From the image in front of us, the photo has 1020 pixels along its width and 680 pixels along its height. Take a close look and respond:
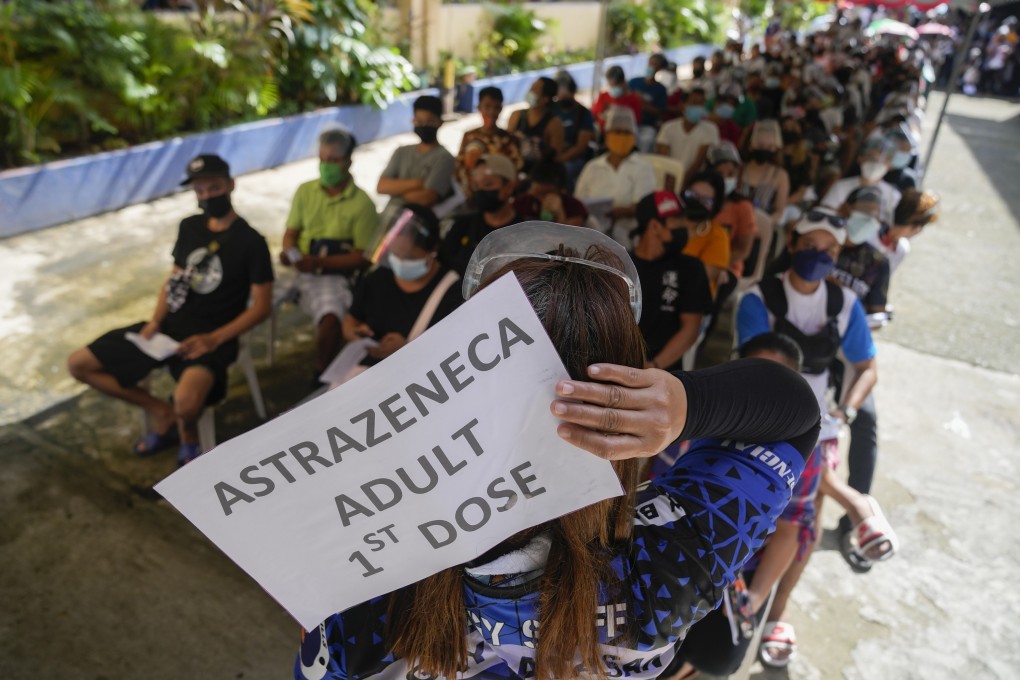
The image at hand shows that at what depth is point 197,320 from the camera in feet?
11.4

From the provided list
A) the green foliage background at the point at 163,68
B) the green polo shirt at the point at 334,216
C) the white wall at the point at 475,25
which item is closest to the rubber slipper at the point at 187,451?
the green polo shirt at the point at 334,216

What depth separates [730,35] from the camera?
79.8ft

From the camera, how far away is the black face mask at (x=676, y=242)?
334 centimetres

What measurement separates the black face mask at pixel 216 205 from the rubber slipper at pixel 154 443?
1118mm

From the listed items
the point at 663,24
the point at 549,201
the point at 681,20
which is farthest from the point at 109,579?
the point at 681,20

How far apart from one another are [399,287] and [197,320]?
1018 millimetres

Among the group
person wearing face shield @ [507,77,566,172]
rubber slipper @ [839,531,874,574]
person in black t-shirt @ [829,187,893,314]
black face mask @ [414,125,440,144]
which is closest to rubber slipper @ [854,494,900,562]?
rubber slipper @ [839,531,874,574]

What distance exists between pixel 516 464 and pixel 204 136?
7.84 m

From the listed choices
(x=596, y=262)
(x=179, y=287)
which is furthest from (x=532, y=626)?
(x=179, y=287)

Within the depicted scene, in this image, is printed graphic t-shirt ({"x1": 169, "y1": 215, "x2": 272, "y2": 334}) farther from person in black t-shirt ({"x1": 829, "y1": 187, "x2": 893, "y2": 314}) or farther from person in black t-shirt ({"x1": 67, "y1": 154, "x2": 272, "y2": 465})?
person in black t-shirt ({"x1": 829, "y1": 187, "x2": 893, "y2": 314})

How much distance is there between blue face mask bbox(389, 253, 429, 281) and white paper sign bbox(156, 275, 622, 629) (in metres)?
2.33

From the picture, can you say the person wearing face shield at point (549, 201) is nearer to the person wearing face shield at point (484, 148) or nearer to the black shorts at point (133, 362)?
the person wearing face shield at point (484, 148)

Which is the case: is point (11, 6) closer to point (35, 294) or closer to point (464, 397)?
point (35, 294)

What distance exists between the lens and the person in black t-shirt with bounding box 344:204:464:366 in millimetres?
3270
